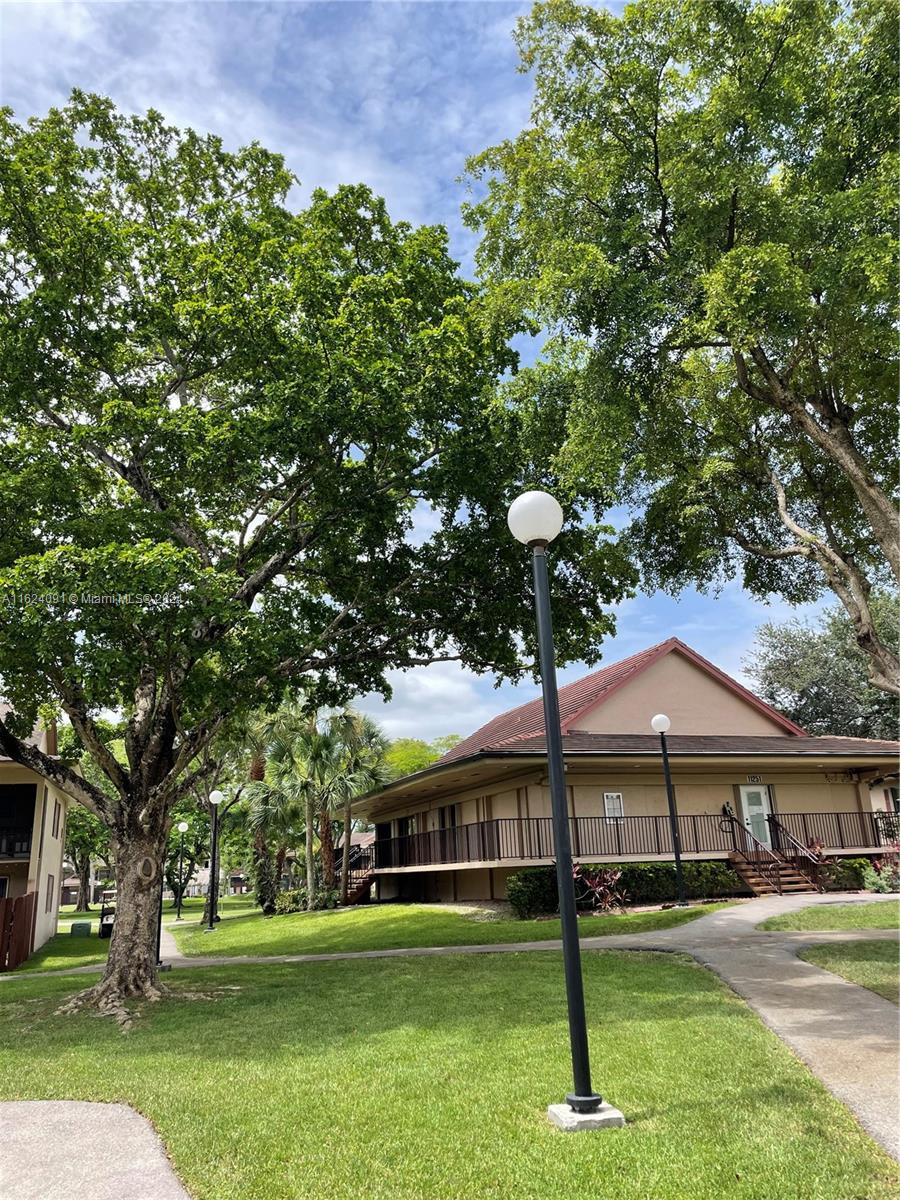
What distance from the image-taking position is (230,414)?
41.6ft

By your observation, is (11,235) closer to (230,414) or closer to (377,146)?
(230,414)

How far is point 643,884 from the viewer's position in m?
20.3

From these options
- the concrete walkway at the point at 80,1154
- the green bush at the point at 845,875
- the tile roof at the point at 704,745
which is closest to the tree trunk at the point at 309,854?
the tile roof at the point at 704,745

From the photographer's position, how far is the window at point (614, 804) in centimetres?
2270

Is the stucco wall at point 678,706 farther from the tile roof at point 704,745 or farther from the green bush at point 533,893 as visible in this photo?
the green bush at point 533,893

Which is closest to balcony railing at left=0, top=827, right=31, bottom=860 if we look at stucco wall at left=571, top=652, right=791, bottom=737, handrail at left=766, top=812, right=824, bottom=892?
stucco wall at left=571, top=652, right=791, bottom=737

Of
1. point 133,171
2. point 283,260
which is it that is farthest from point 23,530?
point 133,171

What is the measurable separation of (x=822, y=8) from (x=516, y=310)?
16.0 feet

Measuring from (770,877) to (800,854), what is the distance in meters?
2.03

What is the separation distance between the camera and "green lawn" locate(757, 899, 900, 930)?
14539mm

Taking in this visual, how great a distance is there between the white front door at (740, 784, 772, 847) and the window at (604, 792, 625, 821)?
427 cm

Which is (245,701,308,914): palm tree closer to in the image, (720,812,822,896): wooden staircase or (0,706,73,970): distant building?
(0,706,73,970): distant building

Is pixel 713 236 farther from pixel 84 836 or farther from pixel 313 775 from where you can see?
pixel 84 836

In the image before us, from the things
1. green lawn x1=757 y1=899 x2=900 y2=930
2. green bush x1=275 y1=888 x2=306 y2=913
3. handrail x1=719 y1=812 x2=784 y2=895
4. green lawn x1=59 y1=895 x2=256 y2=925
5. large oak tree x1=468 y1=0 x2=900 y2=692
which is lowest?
green lawn x1=59 y1=895 x2=256 y2=925
